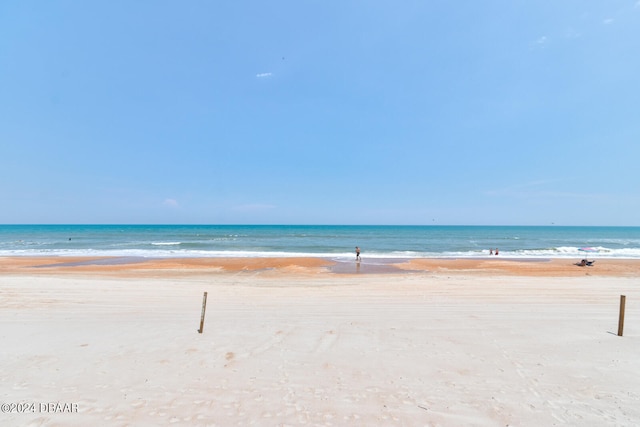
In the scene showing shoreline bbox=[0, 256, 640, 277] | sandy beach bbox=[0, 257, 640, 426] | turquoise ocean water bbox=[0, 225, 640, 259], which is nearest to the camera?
sandy beach bbox=[0, 257, 640, 426]

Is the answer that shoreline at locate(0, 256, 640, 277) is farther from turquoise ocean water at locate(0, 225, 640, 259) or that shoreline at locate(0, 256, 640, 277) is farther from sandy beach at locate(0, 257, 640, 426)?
sandy beach at locate(0, 257, 640, 426)

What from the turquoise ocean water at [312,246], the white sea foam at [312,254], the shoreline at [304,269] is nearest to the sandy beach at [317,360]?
the shoreline at [304,269]

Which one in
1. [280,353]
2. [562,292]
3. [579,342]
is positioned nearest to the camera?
[280,353]

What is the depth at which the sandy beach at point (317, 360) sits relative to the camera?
4.62m

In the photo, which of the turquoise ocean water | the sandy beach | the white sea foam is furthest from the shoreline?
the sandy beach

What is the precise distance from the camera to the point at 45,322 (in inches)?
341

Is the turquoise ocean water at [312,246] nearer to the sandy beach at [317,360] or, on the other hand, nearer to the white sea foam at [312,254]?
the white sea foam at [312,254]

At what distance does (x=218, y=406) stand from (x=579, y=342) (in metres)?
8.64

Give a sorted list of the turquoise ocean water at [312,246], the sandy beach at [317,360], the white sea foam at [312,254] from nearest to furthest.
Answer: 1. the sandy beach at [317,360]
2. the white sea foam at [312,254]
3. the turquoise ocean water at [312,246]

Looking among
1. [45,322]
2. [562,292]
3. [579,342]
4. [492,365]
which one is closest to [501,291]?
[562,292]

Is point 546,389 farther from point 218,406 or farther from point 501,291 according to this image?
point 501,291

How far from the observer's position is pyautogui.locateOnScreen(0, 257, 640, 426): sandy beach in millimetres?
4625

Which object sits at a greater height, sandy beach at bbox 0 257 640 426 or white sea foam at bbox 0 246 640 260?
sandy beach at bbox 0 257 640 426

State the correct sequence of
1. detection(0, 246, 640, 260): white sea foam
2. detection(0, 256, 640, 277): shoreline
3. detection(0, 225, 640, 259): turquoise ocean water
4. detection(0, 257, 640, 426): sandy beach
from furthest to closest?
detection(0, 225, 640, 259): turquoise ocean water, detection(0, 246, 640, 260): white sea foam, detection(0, 256, 640, 277): shoreline, detection(0, 257, 640, 426): sandy beach
